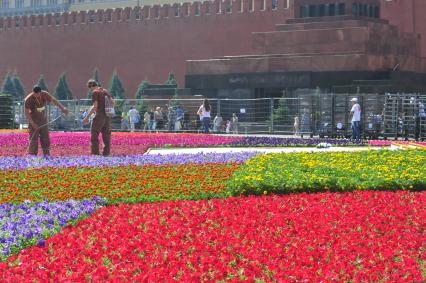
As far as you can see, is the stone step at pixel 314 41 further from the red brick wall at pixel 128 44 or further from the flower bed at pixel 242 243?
the flower bed at pixel 242 243

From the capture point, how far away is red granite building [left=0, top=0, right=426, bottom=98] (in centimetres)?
2839

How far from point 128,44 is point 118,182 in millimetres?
34361

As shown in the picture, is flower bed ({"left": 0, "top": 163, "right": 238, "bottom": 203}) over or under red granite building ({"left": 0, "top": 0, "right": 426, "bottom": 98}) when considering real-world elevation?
under

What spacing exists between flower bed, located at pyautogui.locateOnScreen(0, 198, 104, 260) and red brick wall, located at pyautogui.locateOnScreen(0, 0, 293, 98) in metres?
30.9

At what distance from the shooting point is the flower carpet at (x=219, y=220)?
541 cm

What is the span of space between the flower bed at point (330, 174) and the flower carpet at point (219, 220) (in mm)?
12

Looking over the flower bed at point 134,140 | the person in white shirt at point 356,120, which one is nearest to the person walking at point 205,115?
the person in white shirt at point 356,120

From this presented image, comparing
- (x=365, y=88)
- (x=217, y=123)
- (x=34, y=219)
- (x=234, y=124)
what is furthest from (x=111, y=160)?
(x=365, y=88)

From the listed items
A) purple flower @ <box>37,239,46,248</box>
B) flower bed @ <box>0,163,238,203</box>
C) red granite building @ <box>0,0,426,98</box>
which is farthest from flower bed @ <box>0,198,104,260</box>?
red granite building @ <box>0,0,426,98</box>

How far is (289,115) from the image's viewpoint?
24641mm

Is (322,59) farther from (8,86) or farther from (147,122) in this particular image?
(8,86)

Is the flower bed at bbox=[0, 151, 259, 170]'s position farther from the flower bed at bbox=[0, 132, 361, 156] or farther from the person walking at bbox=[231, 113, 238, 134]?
the person walking at bbox=[231, 113, 238, 134]

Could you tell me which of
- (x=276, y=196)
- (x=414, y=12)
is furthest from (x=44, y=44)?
(x=276, y=196)

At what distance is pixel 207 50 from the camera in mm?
40531
